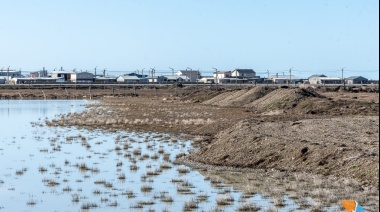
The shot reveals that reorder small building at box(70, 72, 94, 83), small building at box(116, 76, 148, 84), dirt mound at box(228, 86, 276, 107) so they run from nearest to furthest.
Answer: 1. dirt mound at box(228, 86, 276, 107)
2. small building at box(116, 76, 148, 84)
3. small building at box(70, 72, 94, 83)

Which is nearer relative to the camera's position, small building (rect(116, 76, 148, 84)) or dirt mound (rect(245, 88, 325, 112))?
dirt mound (rect(245, 88, 325, 112))

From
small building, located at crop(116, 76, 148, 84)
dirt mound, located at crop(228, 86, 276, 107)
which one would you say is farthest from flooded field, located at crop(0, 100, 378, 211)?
small building, located at crop(116, 76, 148, 84)

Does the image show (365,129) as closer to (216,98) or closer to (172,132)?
(172,132)

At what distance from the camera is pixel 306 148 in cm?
2220

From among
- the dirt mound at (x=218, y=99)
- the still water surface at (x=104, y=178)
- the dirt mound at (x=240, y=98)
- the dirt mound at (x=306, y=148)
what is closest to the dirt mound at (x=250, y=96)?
the dirt mound at (x=240, y=98)

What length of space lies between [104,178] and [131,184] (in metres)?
1.48

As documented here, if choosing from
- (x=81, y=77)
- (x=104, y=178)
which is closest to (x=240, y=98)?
(x=104, y=178)

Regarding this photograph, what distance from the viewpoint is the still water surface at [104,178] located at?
16625 mm

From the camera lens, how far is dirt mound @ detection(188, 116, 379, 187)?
19906 millimetres

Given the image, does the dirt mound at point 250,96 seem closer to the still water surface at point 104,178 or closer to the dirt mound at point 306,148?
the still water surface at point 104,178

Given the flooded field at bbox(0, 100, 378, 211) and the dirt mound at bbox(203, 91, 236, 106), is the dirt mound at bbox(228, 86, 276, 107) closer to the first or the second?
the dirt mound at bbox(203, 91, 236, 106)

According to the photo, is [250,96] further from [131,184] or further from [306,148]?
[131,184]

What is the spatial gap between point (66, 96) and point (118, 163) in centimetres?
9318

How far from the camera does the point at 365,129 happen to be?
26.7m
